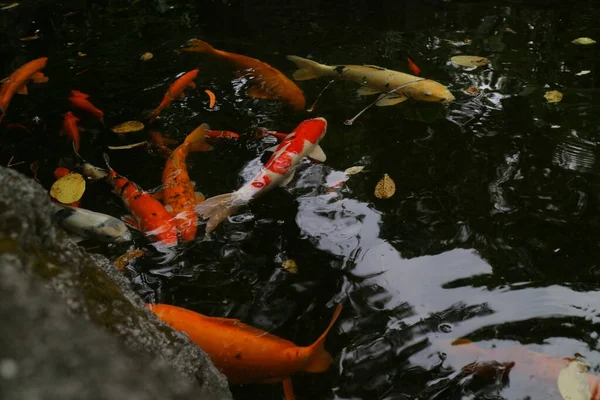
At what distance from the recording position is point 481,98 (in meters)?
4.56

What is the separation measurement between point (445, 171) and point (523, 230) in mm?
748

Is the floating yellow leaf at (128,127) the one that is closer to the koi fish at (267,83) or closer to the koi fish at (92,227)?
the koi fish at (267,83)

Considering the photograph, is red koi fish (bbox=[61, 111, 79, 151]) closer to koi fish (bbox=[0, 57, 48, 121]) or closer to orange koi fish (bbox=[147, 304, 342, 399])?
koi fish (bbox=[0, 57, 48, 121])

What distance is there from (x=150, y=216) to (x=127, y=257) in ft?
0.99

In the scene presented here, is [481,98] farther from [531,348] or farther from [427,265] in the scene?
[531,348]

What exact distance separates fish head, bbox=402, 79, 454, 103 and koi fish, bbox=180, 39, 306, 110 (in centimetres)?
99

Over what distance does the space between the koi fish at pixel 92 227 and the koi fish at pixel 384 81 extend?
258 cm

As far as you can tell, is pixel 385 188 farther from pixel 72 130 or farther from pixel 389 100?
pixel 72 130

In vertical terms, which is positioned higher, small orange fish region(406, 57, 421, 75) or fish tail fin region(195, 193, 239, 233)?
small orange fish region(406, 57, 421, 75)

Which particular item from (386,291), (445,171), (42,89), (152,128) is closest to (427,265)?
(386,291)

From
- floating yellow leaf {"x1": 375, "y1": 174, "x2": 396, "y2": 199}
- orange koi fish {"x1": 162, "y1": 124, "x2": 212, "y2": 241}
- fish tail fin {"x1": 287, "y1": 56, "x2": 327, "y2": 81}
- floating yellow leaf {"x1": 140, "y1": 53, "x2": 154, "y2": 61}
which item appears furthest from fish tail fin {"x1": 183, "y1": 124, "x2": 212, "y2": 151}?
floating yellow leaf {"x1": 140, "y1": 53, "x2": 154, "y2": 61}

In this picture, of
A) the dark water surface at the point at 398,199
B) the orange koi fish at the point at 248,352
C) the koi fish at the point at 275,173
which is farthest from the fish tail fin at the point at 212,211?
the orange koi fish at the point at 248,352

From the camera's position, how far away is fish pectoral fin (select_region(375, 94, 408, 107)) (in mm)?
4586

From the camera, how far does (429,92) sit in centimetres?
449
